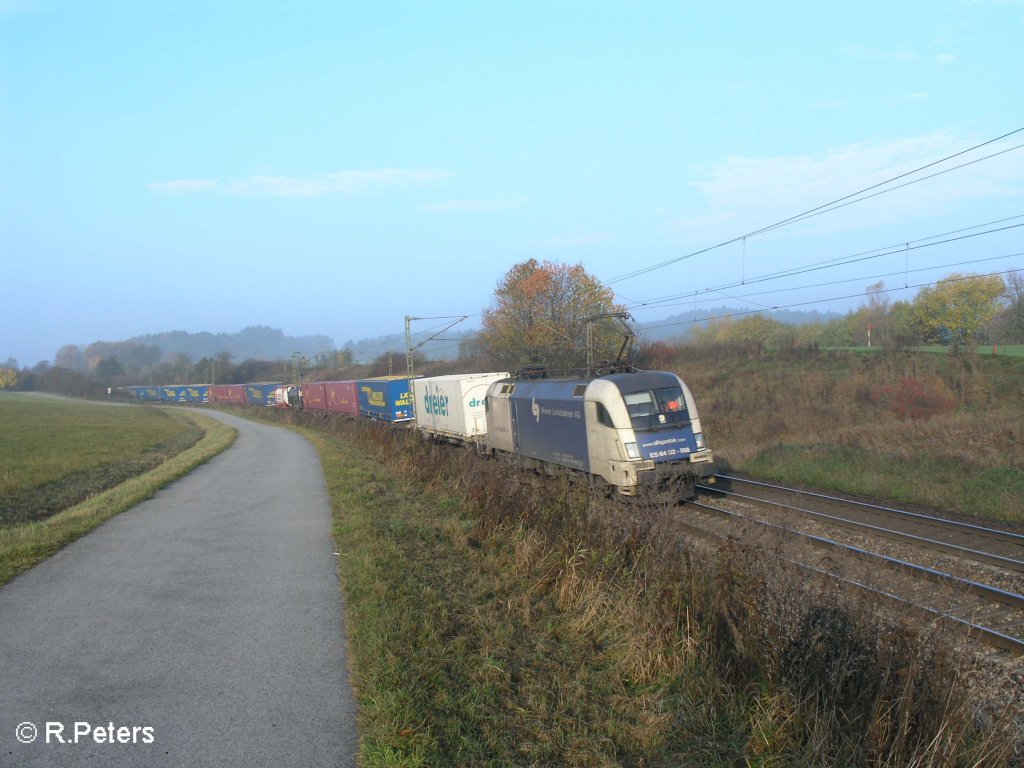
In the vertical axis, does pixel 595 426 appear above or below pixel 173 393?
below

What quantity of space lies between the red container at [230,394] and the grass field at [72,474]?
110 ft

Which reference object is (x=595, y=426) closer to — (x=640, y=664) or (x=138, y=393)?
(x=640, y=664)

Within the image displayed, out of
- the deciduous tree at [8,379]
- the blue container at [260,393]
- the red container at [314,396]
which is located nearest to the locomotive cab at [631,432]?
the red container at [314,396]

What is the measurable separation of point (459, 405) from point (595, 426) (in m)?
11.2

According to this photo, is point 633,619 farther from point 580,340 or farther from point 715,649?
point 580,340

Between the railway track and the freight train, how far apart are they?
115cm

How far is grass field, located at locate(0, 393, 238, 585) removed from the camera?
10.6 meters

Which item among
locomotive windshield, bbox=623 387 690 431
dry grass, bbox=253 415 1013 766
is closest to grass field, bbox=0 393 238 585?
dry grass, bbox=253 415 1013 766

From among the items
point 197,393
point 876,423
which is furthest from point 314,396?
A: point 197,393

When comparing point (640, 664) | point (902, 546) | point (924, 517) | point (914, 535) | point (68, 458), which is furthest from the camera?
point (68, 458)

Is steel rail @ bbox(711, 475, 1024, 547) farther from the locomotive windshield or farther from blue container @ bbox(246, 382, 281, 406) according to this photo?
blue container @ bbox(246, 382, 281, 406)

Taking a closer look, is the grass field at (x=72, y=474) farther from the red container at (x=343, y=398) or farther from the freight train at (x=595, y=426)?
the freight train at (x=595, y=426)

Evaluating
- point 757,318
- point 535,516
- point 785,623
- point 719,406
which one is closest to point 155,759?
point 785,623

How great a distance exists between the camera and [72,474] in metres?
24.3
